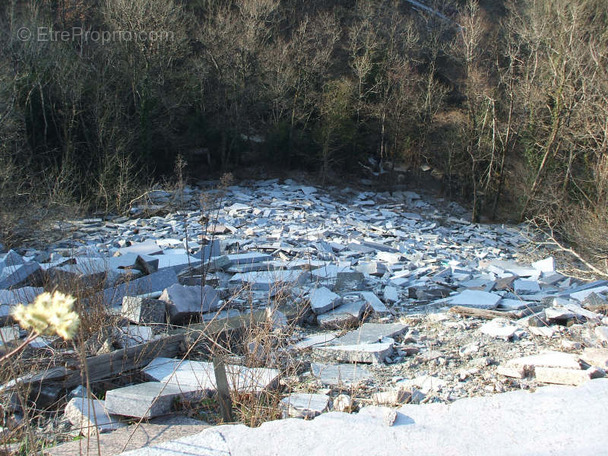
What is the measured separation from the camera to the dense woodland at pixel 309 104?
13.9m

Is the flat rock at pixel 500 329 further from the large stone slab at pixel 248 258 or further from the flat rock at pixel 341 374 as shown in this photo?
the large stone slab at pixel 248 258

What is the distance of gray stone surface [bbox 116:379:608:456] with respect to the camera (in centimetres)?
228

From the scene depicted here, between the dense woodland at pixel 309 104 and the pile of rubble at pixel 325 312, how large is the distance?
3.98 m

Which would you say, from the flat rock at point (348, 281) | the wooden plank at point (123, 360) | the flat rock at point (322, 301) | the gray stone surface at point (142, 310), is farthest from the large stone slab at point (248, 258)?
the wooden plank at point (123, 360)

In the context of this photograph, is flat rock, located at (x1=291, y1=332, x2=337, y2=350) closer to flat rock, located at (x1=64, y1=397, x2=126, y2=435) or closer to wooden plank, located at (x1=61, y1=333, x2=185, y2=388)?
wooden plank, located at (x1=61, y1=333, x2=185, y2=388)

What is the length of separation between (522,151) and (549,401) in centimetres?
1695

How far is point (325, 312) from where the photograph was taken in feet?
19.1

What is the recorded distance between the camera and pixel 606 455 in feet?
7.13

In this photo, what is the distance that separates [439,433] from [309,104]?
17.9 m

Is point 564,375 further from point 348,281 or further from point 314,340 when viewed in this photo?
point 348,281

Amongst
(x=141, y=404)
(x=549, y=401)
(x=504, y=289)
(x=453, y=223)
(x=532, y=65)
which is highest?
(x=532, y=65)

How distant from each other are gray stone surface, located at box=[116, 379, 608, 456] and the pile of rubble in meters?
0.57

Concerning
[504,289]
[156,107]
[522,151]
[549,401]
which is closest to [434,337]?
[549,401]

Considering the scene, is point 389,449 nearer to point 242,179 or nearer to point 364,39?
point 242,179
